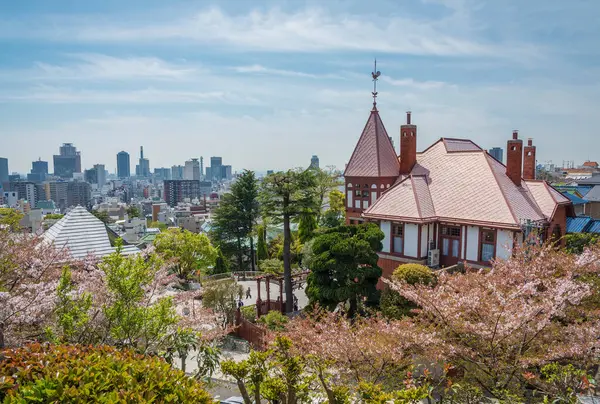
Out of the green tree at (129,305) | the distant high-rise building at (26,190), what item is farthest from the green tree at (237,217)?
the distant high-rise building at (26,190)

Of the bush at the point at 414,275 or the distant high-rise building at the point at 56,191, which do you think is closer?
the bush at the point at 414,275

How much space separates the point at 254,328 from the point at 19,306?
32.0 ft

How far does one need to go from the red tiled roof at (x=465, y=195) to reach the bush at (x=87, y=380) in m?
16.1

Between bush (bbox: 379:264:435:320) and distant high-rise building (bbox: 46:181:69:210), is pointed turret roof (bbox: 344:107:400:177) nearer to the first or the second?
bush (bbox: 379:264:435:320)

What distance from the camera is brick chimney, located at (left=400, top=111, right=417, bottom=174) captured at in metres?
23.8

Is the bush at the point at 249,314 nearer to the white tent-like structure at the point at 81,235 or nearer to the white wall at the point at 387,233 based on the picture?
the white tent-like structure at the point at 81,235

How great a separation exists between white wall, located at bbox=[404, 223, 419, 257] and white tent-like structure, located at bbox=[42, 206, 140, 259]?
12.4m

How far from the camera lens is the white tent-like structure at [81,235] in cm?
1861

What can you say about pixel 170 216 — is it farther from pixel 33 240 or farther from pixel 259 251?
pixel 33 240

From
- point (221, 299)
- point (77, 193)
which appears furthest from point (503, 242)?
point (77, 193)

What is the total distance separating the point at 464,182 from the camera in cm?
2098

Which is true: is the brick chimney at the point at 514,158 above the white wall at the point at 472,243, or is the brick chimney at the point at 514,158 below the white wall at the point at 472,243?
above

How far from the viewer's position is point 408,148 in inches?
940

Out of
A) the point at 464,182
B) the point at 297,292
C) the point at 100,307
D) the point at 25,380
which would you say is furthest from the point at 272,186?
the point at 25,380
